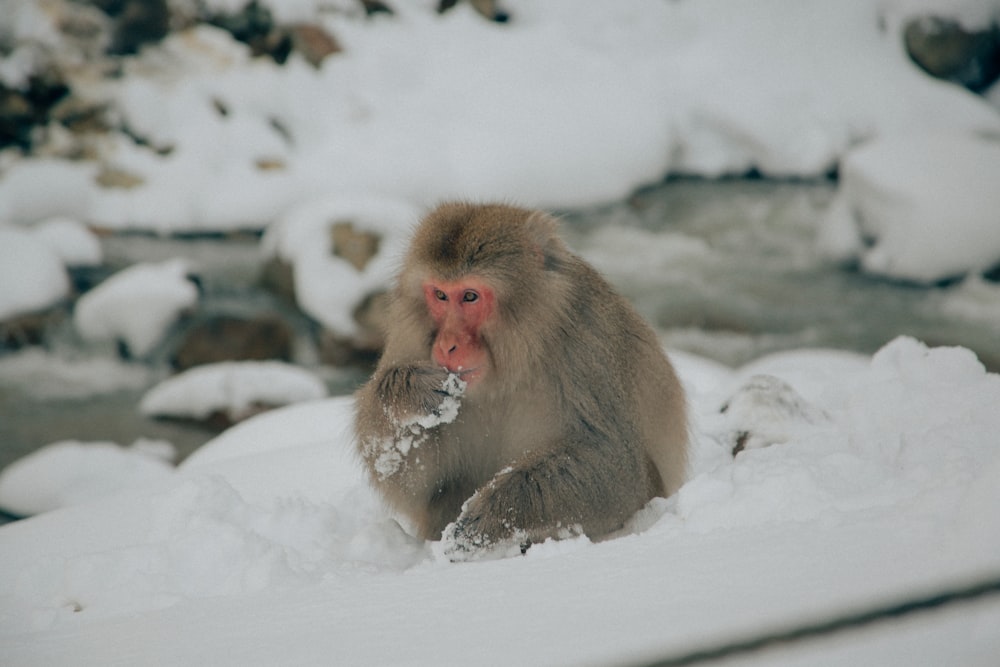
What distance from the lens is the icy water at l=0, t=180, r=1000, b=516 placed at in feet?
22.0

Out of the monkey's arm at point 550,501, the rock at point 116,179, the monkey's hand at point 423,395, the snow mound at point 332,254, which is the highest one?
the monkey's hand at point 423,395

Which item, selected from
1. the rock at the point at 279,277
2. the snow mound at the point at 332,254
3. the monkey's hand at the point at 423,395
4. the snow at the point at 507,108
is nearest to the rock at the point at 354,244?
the snow mound at the point at 332,254

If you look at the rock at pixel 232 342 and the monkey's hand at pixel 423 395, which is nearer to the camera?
the monkey's hand at pixel 423 395

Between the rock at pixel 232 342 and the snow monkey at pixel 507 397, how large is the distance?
484cm

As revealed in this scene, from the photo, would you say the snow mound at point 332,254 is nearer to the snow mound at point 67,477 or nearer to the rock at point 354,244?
the rock at point 354,244

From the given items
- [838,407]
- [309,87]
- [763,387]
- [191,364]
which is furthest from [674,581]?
[309,87]

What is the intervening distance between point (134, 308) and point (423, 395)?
18.1 feet

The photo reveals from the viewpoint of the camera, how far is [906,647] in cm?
100

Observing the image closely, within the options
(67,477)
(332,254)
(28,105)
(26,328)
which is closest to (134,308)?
(26,328)

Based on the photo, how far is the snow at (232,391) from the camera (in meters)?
6.34

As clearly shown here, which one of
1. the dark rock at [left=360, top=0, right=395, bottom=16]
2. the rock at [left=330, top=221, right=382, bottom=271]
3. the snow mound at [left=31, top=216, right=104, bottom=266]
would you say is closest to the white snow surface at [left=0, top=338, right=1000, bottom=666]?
the rock at [left=330, top=221, right=382, bottom=271]

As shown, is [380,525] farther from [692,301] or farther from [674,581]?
[692,301]

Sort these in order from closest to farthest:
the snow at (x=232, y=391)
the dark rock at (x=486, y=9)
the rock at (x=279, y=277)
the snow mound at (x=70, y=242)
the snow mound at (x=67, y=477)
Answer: the snow mound at (x=67, y=477), the snow at (x=232, y=391), the rock at (x=279, y=277), the snow mound at (x=70, y=242), the dark rock at (x=486, y=9)

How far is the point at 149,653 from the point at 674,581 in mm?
846
